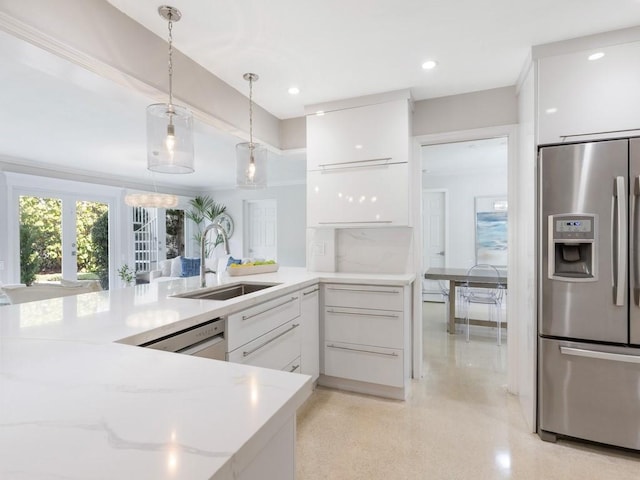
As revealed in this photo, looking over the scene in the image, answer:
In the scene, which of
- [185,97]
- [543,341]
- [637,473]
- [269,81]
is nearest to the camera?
[637,473]

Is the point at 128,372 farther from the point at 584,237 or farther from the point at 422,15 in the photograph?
the point at 584,237

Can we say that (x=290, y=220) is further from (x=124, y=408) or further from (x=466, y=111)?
(x=124, y=408)

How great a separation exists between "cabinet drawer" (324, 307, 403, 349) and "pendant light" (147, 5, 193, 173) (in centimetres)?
156

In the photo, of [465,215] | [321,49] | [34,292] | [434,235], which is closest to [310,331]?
[321,49]

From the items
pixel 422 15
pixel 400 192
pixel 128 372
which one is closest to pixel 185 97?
pixel 422 15

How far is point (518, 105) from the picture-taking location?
2.63 m

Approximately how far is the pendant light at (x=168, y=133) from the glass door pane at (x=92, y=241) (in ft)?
16.1

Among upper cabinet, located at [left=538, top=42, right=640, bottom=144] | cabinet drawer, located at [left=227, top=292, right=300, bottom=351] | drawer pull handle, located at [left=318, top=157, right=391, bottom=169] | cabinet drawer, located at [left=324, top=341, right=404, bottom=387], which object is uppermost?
upper cabinet, located at [left=538, top=42, right=640, bottom=144]

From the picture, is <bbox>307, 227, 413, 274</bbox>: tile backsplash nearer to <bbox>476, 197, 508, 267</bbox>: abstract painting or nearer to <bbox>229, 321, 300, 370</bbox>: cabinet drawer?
<bbox>229, 321, 300, 370</bbox>: cabinet drawer

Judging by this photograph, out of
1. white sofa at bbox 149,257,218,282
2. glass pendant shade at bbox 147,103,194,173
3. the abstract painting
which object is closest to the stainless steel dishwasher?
glass pendant shade at bbox 147,103,194,173

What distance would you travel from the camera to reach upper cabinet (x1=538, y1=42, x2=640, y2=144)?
1906 millimetres

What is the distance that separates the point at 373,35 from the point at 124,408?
2.19 m

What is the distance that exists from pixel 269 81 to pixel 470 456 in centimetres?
283

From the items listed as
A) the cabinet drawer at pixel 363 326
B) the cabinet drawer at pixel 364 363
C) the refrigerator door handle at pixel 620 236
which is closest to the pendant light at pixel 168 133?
the cabinet drawer at pixel 363 326
